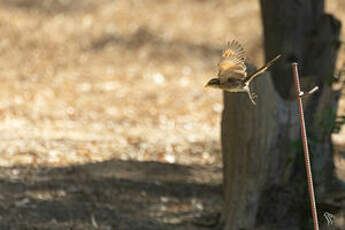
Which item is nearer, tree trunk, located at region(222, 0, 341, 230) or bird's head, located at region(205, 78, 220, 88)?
bird's head, located at region(205, 78, 220, 88)

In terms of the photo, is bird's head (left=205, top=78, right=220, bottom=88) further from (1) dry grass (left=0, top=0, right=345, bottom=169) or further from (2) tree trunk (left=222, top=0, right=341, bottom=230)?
(1) dry grass (left=0, top=0, right=345, bottom=169)

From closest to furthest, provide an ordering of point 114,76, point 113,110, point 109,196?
point 109,196 < point 113,110 < point 114,76

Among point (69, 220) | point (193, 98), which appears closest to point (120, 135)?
point (193, 98)

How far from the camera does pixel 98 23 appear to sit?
30.6 ft

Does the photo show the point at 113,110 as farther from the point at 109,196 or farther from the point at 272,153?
the point at 272,153

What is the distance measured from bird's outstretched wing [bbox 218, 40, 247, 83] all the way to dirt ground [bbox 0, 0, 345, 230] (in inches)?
87.1

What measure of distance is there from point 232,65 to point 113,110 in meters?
5.11

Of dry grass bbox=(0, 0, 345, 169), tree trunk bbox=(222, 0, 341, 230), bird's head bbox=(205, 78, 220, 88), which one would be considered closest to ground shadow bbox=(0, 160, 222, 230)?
dry grass bbox=(0, 0, 345, 169)

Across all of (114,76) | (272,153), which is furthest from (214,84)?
(114,76)

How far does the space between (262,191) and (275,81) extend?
35.0 inches

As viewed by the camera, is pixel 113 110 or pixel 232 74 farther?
pixel 113 110

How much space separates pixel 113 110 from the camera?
23.3 feet

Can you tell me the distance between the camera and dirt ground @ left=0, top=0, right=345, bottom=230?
4.47 metres

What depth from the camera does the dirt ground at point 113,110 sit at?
447 centimetres
